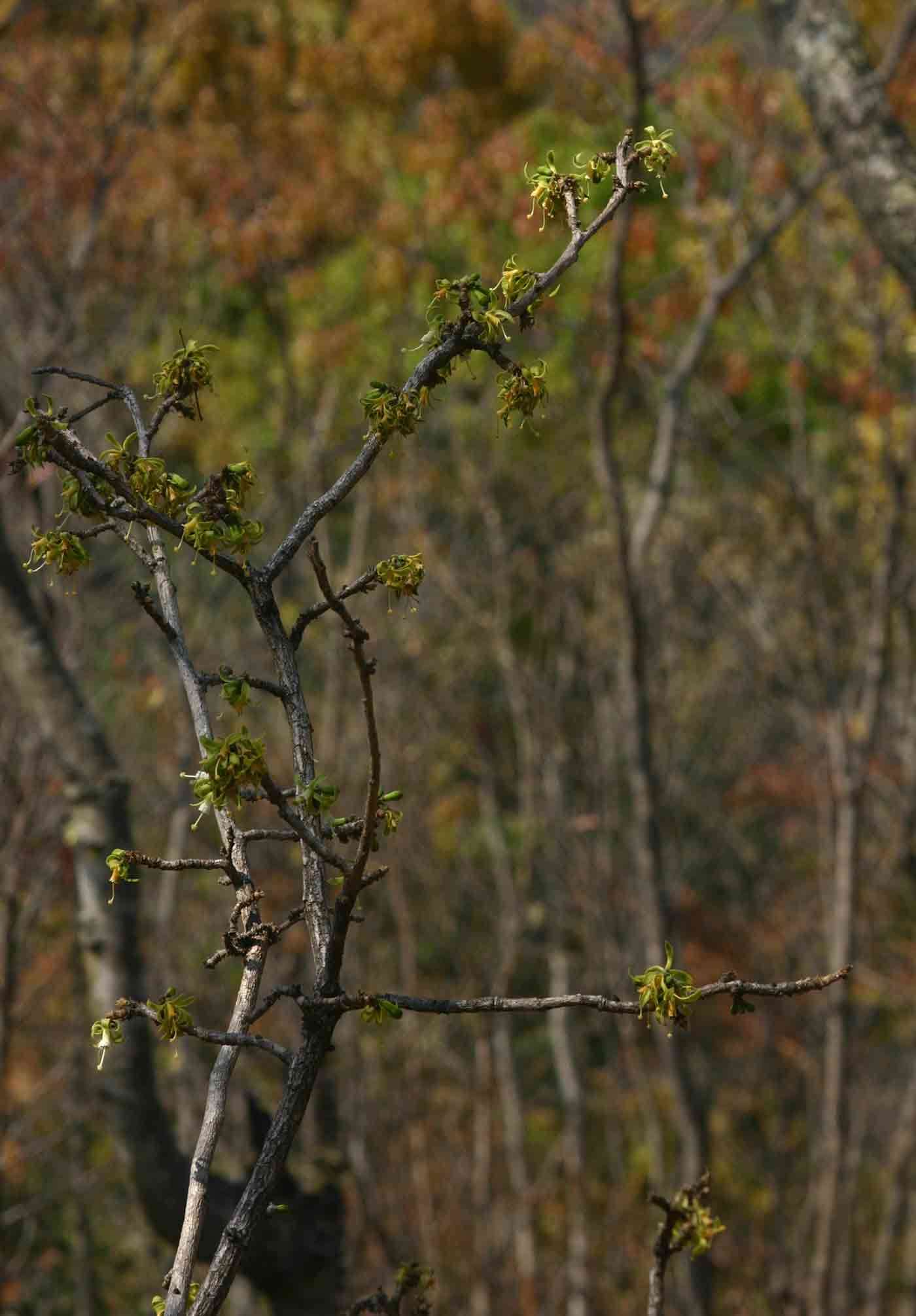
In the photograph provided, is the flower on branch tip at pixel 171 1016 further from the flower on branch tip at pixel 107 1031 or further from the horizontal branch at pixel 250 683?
the horizontal branch at pixel 250 683

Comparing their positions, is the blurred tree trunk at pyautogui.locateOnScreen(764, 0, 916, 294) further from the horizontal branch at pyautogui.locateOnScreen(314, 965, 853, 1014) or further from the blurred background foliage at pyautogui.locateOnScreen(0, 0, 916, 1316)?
the horizontal branch at pyautogui.locateOnScreen(314, 965, 853, 1014)

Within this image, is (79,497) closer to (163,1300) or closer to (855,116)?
(163,1300)

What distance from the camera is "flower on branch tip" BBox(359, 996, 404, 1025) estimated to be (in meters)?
1.38

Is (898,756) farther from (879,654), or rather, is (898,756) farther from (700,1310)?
(700,1310)

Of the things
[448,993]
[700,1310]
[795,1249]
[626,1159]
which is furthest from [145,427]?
[626,1159]

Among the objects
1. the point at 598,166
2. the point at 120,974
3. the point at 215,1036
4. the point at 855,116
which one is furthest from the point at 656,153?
the point at 120,974

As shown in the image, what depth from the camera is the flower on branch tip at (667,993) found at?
4.32ft

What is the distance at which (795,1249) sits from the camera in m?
8.30

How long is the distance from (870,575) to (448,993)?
15.1 feet

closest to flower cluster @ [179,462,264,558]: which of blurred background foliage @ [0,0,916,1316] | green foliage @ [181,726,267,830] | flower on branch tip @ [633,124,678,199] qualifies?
green foliage @ [181,726,267,830]

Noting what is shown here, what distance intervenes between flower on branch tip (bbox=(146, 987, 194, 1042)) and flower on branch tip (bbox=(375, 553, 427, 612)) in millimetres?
473

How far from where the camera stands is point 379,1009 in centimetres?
140

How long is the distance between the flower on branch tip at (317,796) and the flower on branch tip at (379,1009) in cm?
21

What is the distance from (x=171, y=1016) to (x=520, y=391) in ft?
2.60
